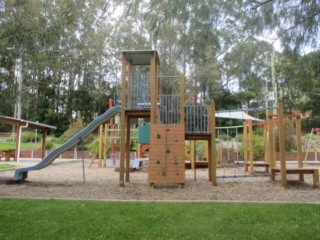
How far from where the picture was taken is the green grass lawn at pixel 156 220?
3939 millimetres

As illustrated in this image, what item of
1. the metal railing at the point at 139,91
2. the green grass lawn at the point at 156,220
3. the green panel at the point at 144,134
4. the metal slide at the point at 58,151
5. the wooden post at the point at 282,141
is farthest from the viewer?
the green panel at the point at 144,134

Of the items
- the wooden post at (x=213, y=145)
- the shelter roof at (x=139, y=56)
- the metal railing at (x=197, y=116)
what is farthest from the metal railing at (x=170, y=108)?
the shelter roof at (x=139, y=56)

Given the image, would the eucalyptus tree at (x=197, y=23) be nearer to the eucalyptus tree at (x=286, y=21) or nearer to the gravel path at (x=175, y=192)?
the eucalyptus tree at (x=286, y=21)

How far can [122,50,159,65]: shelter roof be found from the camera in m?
8.46

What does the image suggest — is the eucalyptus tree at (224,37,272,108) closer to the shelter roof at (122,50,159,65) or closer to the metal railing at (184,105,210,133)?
the metal railing at (184,105,210,133)

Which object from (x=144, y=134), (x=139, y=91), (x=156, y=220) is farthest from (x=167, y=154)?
(x=144, y=134)

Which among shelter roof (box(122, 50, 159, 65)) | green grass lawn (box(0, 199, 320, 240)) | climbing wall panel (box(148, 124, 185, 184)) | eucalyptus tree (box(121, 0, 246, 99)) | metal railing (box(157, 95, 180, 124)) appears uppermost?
shelter roof (box(122, 50, 159, 65))

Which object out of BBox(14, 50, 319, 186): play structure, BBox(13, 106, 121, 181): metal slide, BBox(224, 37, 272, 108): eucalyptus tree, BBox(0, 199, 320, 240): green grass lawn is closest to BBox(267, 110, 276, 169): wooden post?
BBox(14, 50, 319, 186): play structure

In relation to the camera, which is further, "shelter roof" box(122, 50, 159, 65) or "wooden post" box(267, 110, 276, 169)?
"wooden post" box(267, 110, 276, 169)

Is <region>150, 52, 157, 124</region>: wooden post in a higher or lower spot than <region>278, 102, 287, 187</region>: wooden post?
higher

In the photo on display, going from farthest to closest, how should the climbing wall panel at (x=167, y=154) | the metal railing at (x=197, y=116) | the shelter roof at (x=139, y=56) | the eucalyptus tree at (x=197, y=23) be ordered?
the metal railing at (x=197, y=116), the shelter roof at (x=139, y=56), the climbing wall panel at (x=167, y=154), the eucalyptus tree at (x=197, y=23)

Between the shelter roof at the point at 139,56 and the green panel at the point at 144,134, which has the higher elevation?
the shelter roof at the point at 139,56

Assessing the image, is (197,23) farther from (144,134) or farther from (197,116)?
(144,134)

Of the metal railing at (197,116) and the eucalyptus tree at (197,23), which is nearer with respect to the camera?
the eucalyptus tree at (197,23)
